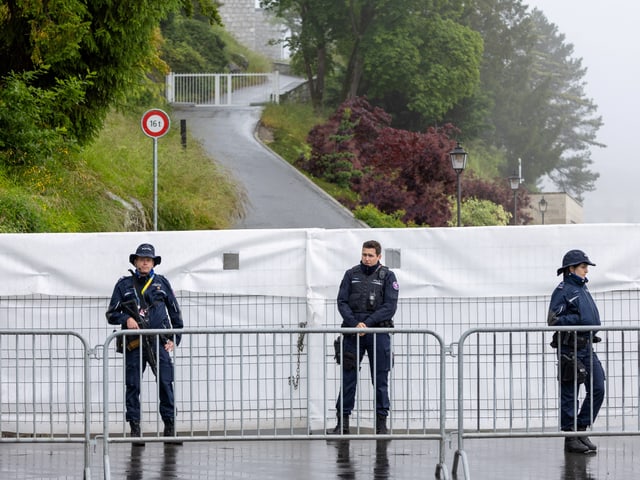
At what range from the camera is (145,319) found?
33.8 ft

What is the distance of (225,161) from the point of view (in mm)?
37656

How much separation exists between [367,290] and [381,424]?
1.15 metres

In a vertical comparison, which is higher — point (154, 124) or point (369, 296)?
point (154, 124)

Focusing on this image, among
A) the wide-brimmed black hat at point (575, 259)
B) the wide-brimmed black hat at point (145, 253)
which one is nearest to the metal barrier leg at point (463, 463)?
the wide-brimmed black hat at point (575, 259)

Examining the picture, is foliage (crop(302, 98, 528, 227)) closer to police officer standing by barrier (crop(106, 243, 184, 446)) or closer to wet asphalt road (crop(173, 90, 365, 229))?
wet asphalt road (crop(173, 90, 365, 229))

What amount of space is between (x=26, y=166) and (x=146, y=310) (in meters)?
9.04

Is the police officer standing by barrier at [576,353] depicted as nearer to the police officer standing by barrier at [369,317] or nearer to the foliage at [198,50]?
the police officer standing by barrier at [369,317]

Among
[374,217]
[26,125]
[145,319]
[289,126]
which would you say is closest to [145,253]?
[145,319]

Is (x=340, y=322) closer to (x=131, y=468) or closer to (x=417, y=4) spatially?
(x=131, y=468)

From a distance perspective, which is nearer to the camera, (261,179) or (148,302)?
(148,302)

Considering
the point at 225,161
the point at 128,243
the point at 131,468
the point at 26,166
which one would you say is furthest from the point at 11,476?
the point at 225,161

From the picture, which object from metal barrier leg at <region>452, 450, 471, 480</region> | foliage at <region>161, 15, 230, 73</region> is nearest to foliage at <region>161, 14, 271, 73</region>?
foliage at <region>161, 15, 230, 73</region>

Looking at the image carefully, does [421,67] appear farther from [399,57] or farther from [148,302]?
[148,302]

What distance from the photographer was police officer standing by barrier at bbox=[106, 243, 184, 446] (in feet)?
32.9
